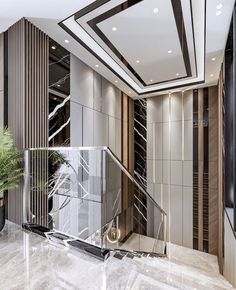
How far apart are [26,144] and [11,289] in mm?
2092

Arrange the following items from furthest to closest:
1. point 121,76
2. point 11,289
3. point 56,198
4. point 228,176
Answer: point 121,76, point 228,176, point 56,198, point 11,289

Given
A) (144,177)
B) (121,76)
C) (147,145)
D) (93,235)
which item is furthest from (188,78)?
(93,235)

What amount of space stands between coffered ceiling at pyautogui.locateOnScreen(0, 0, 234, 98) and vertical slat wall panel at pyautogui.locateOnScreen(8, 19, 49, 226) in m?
0.28

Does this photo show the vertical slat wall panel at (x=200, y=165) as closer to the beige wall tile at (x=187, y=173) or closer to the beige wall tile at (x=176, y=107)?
the beige wall tile at (x=187, y=173)

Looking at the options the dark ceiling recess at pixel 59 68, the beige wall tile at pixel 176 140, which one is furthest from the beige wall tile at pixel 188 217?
the dark ceiling recess at pixel 59 68

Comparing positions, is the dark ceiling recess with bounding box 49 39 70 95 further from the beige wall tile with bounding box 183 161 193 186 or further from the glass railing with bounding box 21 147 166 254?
the beige wall tile with bounding box 183 161 193 186

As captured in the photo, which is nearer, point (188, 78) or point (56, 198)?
point (56, 198)

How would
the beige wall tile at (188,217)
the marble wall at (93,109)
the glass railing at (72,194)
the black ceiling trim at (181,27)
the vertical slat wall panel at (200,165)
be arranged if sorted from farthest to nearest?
the beige wall tile at (188,217) → the vertical slat wall panel at (200,165) → the marble wall at (93,109) → the black ceiling trim at (181,27) → the glass railing at (72,194)

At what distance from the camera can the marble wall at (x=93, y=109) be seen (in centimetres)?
473

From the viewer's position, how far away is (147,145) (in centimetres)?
754

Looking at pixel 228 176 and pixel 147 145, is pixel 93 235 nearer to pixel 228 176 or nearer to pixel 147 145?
pixel 228 176

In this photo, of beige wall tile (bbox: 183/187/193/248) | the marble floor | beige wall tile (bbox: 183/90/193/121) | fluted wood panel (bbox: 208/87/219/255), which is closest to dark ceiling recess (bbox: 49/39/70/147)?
the marble floor

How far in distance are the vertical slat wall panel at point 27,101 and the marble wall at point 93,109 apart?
3.47 ft

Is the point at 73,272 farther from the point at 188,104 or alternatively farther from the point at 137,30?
the point at 188,104
